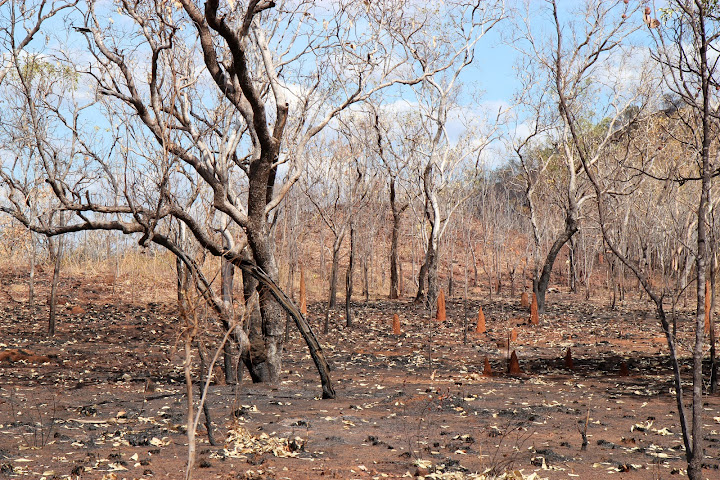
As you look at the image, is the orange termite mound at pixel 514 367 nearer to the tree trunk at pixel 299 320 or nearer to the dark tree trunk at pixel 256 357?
the tree trunk at pixel 299 320

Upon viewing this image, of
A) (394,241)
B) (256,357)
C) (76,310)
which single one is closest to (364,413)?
(256,357)

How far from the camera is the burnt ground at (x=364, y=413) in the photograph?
5461mm

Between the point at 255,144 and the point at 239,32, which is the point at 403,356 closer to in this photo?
the point at 255,144

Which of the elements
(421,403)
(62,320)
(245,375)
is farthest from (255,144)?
(62,320)

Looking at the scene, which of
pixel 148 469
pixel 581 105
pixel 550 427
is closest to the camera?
pixel 148 469

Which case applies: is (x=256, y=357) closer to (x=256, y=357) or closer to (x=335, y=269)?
(x=256, y=357)

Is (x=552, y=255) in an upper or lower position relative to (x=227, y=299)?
upper

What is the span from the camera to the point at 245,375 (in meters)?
11.3

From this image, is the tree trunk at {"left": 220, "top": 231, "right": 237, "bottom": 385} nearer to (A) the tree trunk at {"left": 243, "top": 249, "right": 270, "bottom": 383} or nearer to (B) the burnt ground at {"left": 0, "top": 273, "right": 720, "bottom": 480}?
(A) the tree trunk at {"left": 243, "top": 249, "right": 270, "bottom": 383}

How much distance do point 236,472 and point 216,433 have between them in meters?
1.33

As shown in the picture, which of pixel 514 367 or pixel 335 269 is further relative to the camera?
pixel 335 269

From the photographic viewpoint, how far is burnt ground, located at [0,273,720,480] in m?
5.46

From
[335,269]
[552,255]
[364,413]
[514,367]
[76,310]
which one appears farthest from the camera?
[552,255]

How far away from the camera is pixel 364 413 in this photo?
761 centimetres
